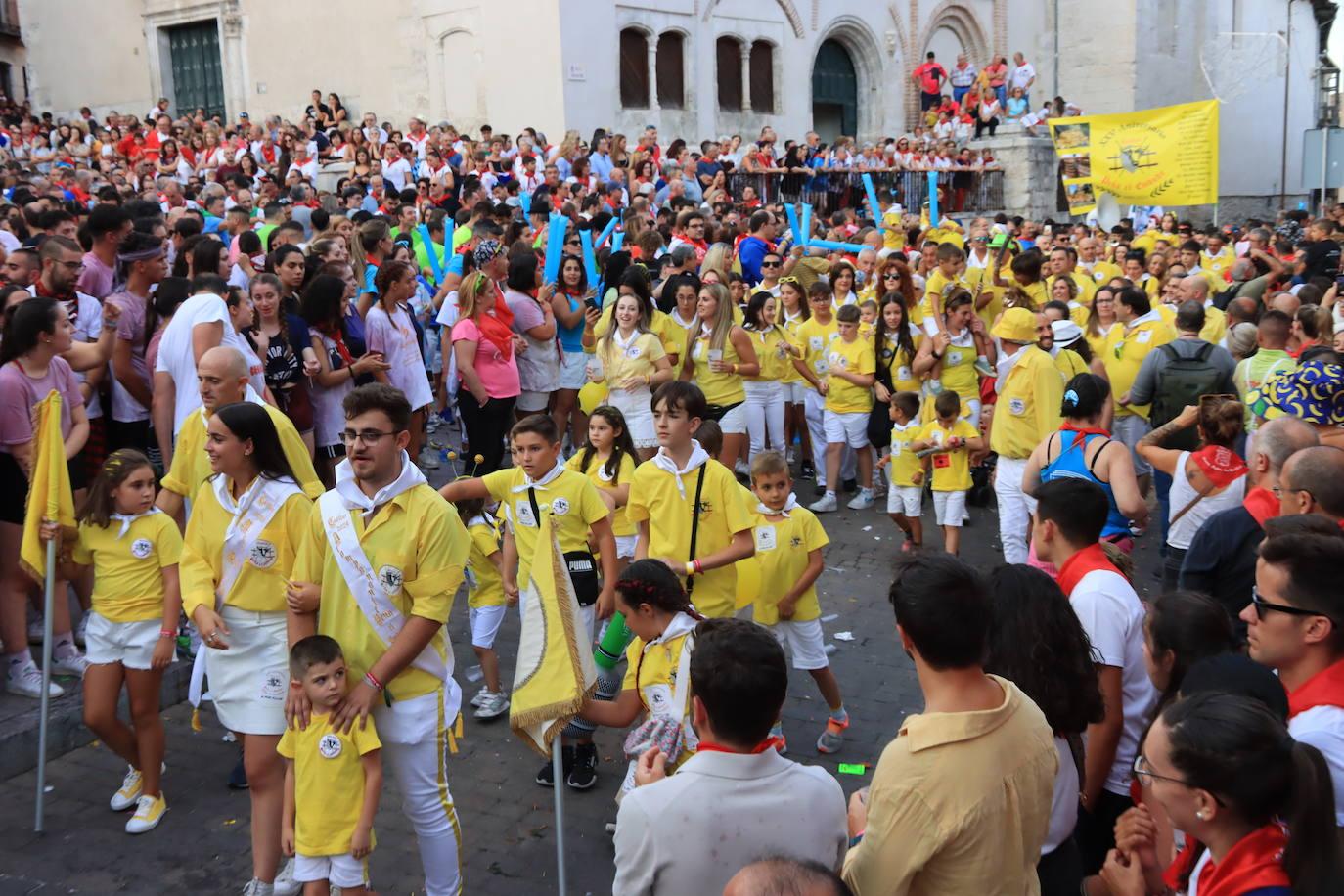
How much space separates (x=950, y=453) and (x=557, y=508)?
12.7 feet

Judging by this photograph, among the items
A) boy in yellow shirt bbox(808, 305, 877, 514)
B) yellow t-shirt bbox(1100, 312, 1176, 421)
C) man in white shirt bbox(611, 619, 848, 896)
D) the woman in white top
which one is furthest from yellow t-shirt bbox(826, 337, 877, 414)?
man in white shirt bbox(611, 619, 848, 896)

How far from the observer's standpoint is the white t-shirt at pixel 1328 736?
2.89 metres

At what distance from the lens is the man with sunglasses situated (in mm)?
3102

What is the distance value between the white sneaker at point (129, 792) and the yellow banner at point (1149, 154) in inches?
560

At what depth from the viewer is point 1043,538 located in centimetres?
405

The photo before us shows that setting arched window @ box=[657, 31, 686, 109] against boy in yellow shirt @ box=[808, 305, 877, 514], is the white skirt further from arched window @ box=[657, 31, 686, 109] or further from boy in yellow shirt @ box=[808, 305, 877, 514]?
arched window @ box=[657, 31, 686, 109]

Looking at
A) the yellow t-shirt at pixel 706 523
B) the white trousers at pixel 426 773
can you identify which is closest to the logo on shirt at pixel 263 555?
the white trousers at pixel 426 773

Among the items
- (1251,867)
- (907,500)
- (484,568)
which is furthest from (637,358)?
(1251,867)

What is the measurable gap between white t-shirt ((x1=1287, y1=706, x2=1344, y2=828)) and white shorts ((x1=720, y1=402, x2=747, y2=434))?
21.7 feet

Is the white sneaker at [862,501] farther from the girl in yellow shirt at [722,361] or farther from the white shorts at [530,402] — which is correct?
the white shorts at [530,402]

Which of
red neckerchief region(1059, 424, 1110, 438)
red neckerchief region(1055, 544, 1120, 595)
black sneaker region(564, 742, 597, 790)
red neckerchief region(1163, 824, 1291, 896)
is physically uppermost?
red neckerchief region(1059, 424, 1110, 438)

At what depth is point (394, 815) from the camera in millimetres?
5379

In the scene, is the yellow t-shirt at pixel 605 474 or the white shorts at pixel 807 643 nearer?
the white shorts at pixel 807 643

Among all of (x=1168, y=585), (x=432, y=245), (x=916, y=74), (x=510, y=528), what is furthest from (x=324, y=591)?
(x=916, y=74)
